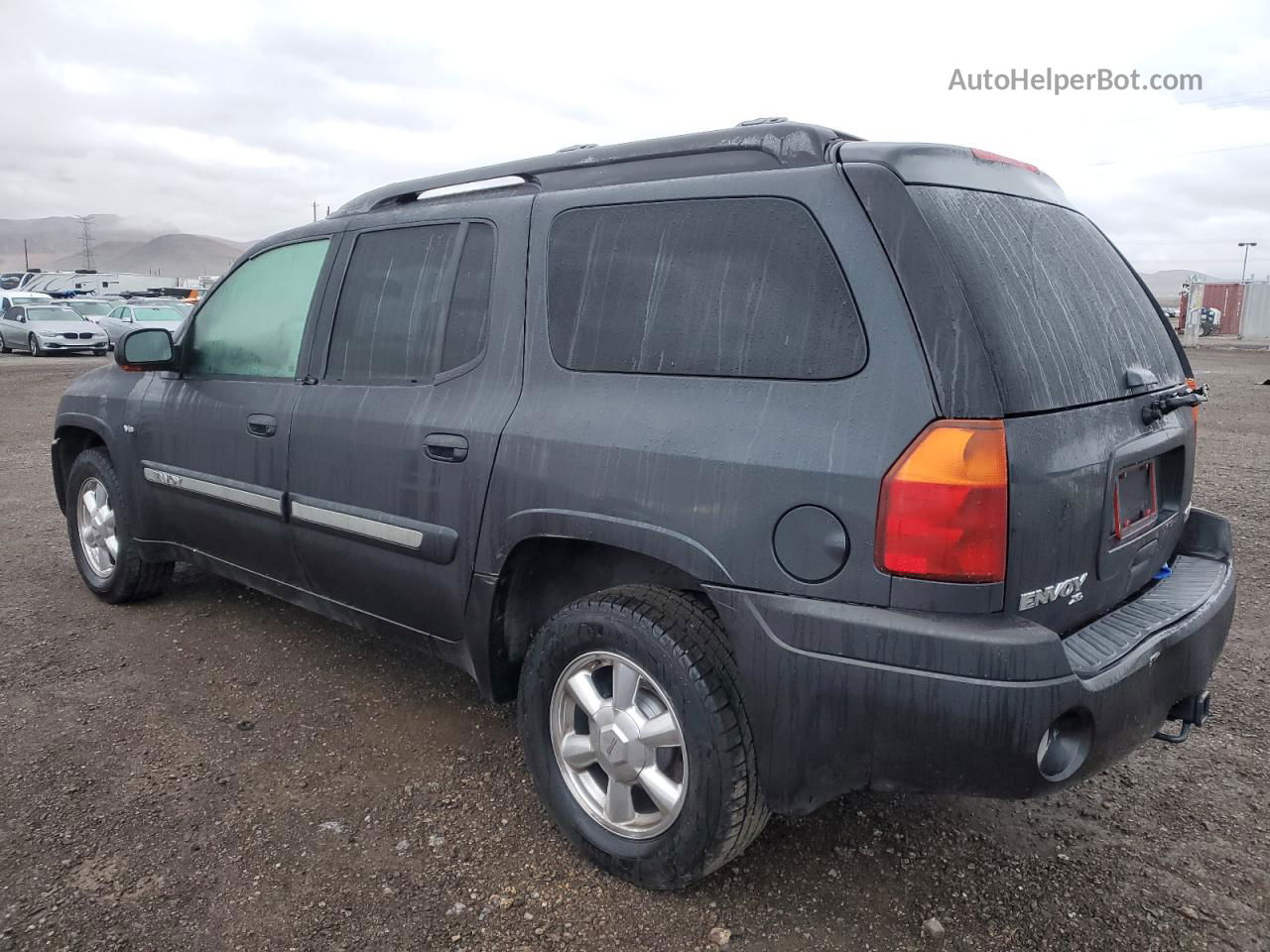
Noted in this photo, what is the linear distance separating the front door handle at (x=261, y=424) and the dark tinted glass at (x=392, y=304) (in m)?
0.33

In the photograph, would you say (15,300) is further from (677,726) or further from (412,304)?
(677,726)

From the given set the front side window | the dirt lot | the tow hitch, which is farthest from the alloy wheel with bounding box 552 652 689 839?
the front side window

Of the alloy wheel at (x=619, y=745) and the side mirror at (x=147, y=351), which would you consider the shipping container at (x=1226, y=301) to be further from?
the alloy wheel at (x=619, y=745)

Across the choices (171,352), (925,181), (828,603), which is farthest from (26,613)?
(925,181)

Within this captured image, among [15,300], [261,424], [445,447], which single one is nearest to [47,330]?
[15,300]

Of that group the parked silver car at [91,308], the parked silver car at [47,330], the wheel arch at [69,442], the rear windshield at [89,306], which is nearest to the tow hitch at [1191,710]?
the wheel arch at [69,442]

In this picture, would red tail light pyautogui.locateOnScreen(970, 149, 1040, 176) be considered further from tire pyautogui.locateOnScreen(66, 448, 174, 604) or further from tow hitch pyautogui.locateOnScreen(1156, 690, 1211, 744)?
tire pyautogui.locateOnScreen(66, 448, 174, 604)

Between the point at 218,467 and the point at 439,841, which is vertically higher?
the point at 218,467

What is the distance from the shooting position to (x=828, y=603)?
208 centimetres

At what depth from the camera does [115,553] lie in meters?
4.59

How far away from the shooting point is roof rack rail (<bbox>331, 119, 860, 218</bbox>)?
2.37 metres

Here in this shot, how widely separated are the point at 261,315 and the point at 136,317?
2586 centimetres

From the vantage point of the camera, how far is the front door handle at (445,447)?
2.84 meters

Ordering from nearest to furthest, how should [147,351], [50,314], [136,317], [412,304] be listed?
[412,304], [147,351], [50,314], [136,317]
